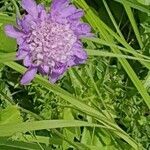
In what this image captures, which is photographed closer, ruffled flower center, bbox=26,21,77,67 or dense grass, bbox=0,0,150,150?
ruffled flower center, bbox=26,21,77,67

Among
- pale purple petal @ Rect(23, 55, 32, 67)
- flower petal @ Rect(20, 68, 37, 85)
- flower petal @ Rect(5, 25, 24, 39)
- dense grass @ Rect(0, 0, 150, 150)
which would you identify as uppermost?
flower petal @ Rect(5, 25, 24, 39)

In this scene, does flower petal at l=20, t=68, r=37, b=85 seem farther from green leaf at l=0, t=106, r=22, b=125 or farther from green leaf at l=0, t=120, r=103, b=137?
green leaf at l=0, t=106, r=22, b=125

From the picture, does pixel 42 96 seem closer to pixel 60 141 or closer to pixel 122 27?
pixel 60 141

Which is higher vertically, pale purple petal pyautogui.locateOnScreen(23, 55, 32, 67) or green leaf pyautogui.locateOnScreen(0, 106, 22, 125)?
pale purple petal pyautogui.locateOnScreen(23, 55, 32, 67)

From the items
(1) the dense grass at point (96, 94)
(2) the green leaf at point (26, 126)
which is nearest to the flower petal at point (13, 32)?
(2) the green leaf at point (26, 126)

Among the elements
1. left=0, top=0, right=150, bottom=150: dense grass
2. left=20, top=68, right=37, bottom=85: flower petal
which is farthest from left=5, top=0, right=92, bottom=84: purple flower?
left=0, top=0, right=150, bottom=150: dense grass

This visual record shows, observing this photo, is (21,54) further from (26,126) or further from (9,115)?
(9,115)

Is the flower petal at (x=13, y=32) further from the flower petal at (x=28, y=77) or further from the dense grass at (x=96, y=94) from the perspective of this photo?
the dense grass at (x=96, y=94)
